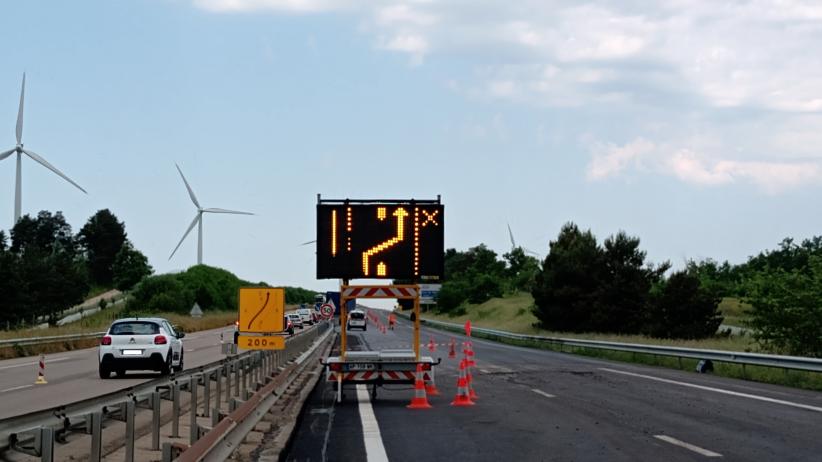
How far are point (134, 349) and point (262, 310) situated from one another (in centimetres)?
359

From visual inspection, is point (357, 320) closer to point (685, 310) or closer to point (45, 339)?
point (685, 310)

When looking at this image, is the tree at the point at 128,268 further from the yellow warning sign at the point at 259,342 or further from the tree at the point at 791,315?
the yellow warning sign at the point at 259,342

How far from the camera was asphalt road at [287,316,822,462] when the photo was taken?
13023 mm

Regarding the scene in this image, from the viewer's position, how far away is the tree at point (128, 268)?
178875mm

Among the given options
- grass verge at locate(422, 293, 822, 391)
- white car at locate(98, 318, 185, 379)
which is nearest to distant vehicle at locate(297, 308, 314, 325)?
grass verge at locate(422, 293, 822, 391)

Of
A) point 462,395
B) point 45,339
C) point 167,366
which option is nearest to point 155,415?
point 462,395

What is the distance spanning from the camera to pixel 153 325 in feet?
95.0

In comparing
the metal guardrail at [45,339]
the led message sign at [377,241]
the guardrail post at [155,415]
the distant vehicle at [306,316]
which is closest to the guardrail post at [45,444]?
the guardrail post at [155,415]

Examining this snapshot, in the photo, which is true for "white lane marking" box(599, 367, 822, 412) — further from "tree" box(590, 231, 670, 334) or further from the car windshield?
"tree" box(590, 231, 670, 334)

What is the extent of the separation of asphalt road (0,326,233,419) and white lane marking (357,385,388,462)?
5.01 metres

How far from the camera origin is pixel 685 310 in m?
71.1

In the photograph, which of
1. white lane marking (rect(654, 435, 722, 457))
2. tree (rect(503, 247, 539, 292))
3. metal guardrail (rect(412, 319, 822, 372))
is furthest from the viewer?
tree (rect(503, 247, 539, 292))

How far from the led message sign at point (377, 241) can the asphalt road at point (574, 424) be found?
271 cm

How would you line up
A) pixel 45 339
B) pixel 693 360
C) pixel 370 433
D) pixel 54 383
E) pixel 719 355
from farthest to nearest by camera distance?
pixel 45 339 → pixel 693 360 → pixel 719 355 → pixel 54 383 → pixel 370 433
